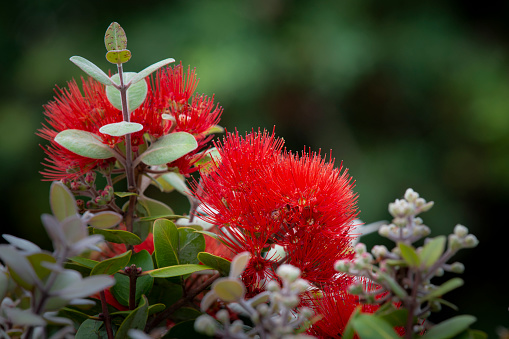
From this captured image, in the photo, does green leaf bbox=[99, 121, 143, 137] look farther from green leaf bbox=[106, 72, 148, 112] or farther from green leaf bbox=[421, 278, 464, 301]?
green leaf bbox=[421, 278, 464, 301]

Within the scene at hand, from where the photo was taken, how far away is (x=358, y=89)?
242 cm

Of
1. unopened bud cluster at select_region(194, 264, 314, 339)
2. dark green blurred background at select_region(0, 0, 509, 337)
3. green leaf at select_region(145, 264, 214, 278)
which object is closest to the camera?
unopened bud cluster at select_region(194, 264, 314, 339)

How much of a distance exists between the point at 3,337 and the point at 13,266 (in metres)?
0.07

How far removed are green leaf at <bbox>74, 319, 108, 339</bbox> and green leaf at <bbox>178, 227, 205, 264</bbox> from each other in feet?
0.22

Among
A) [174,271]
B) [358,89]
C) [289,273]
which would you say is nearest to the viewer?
[289,273]

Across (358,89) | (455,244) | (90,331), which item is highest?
(358,89)

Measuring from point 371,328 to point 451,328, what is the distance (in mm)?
42

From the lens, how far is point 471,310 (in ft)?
7.29

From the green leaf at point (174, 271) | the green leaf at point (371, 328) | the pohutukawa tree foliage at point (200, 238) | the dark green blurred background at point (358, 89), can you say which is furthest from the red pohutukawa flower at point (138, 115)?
the dark green blurred background at point (358, 89)

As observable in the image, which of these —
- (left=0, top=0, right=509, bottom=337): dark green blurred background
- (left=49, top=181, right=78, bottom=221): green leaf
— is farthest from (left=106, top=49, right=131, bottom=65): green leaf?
(left=0, top=0, right=509, bottom=337): dark green blurred background

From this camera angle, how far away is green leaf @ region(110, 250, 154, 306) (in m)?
0.34

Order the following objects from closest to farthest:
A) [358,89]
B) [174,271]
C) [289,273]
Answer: [289,273], [174,271], [358,89]

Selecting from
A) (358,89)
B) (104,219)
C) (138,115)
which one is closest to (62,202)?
(104,219)

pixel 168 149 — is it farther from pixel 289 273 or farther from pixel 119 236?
pixel 289 273
